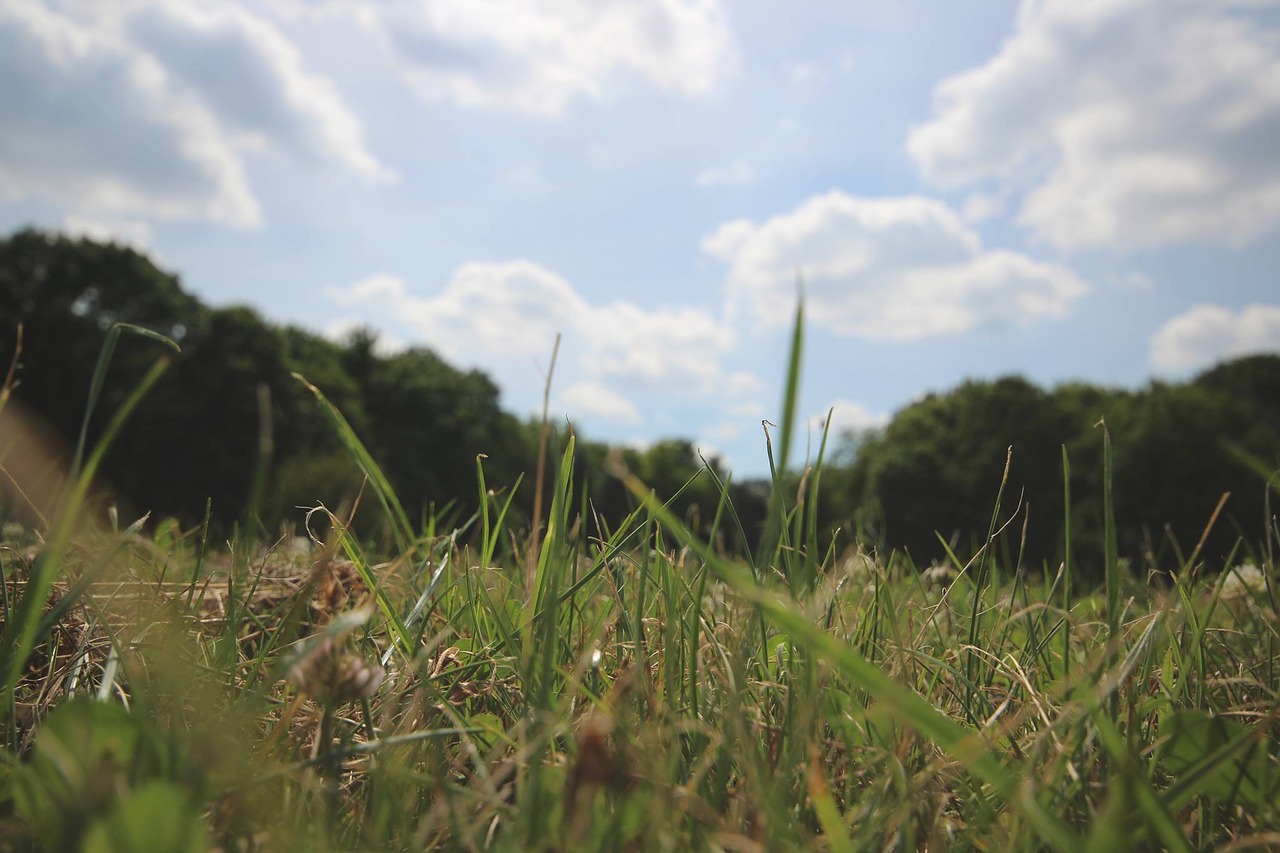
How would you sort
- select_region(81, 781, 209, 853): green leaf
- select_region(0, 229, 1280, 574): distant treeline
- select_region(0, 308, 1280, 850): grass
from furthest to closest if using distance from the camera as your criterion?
select_region(0, 229, 1280, 574): distant treeline → select_region(0, 308, 1280, 850): grass → select_region(81, 781, 209, 853): green leaf

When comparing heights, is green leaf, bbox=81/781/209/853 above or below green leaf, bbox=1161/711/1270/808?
below

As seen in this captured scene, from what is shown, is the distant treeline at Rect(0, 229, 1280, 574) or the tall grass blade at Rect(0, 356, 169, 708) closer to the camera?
the tall grass blade at Rect(0, 356, 169, 708)

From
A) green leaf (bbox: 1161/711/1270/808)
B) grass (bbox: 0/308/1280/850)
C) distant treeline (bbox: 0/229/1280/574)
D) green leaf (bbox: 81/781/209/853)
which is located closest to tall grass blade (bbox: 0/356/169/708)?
grass (bbox: 0/308/1280/850)

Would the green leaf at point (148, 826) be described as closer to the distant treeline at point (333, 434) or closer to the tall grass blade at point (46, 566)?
the tall grass blade at point (46, 566)

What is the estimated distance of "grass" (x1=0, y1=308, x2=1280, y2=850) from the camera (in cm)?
65

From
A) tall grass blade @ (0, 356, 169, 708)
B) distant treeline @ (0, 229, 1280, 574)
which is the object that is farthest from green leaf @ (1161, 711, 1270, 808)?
distant treeline @ (0, 229, 1280, 574)

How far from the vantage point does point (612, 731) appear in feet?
2.96

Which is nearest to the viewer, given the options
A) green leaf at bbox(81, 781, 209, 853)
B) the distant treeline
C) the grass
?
green leaf at bbox(81, 781, 209, 853)

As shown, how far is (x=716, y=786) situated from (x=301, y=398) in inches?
1205

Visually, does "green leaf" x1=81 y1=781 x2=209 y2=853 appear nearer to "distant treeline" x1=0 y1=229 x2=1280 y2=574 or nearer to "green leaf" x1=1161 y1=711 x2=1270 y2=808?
"green leaf" x1=1161 y1=711 x2=1270 y2=808

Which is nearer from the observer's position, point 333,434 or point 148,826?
point 148,826

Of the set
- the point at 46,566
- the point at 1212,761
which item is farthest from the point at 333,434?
the point at 1212,761

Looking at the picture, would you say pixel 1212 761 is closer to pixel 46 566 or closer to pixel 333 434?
pixel 46 566

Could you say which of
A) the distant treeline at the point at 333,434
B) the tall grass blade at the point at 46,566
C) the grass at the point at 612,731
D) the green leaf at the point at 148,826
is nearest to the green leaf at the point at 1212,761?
the grass at the point at 612,731
